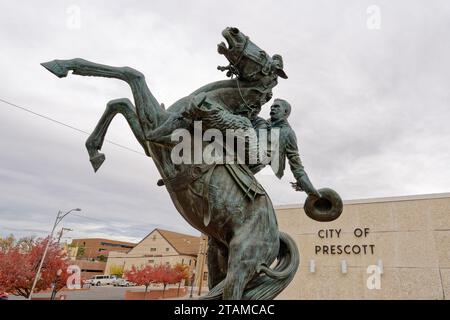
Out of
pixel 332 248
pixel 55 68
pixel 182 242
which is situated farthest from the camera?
pixel 182 242

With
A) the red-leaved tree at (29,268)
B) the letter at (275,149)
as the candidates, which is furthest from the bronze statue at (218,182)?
the red-leaved tree at (29,268)

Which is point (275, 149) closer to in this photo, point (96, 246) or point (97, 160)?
point (97, 160)

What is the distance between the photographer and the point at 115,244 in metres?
70.2

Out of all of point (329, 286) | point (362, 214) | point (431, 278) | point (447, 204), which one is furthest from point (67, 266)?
point (447, 204)

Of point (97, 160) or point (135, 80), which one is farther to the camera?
point (97, 160)

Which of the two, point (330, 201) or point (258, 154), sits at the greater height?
point (258, 154)

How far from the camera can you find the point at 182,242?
50000 millimetres

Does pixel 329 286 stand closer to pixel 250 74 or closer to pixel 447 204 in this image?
pixel 447 204

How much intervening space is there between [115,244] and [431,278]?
221 feet

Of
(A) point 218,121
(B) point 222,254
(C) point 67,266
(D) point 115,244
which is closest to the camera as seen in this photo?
(A) point 218,121

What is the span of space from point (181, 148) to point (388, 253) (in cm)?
1528

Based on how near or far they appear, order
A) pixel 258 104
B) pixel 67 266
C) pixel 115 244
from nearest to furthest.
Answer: pixel 258 104, pixel 67 266, pixel 115 244

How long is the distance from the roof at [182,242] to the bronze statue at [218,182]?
4592 cm
